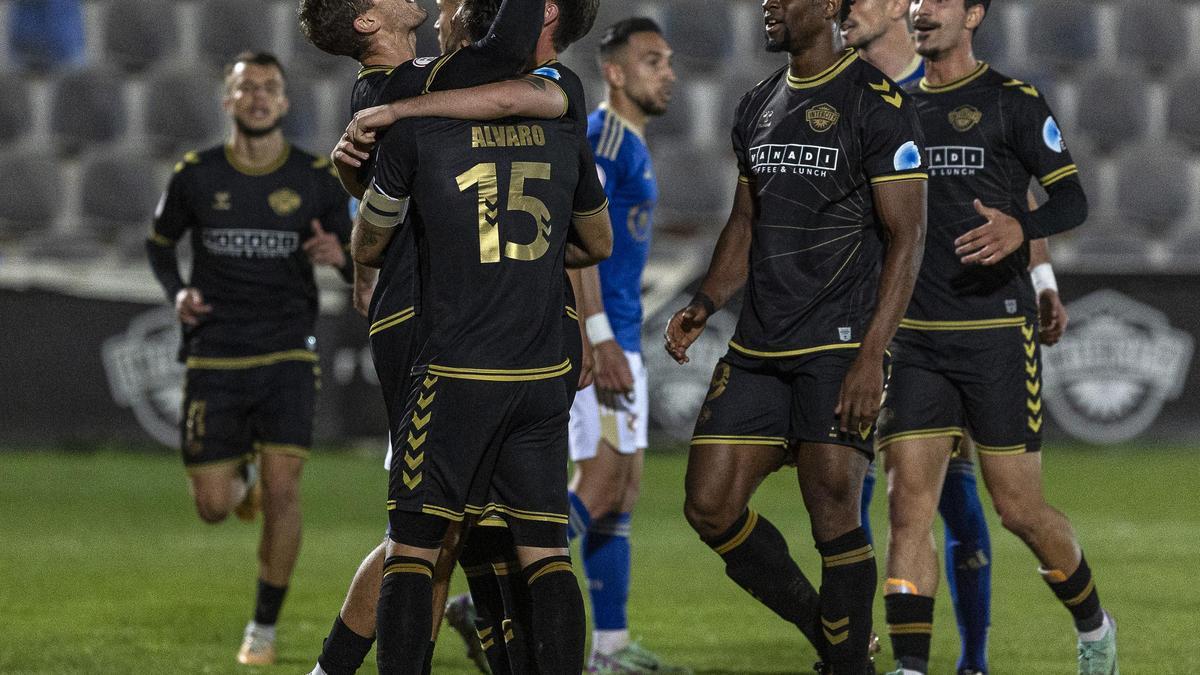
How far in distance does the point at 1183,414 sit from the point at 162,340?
7260 millimetres

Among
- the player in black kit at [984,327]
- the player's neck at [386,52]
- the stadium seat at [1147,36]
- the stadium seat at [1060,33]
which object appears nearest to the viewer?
the player's neck at [386,52]

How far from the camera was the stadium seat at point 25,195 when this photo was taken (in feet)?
44.2

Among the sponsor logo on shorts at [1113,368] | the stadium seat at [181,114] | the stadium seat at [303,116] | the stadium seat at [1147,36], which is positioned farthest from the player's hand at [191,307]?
the stadium seat at [1147,36]

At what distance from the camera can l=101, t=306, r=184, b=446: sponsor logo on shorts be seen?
36.4 feet

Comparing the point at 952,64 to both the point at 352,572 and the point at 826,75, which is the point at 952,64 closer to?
the point at 826,75

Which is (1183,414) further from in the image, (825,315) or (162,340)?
(825,315)

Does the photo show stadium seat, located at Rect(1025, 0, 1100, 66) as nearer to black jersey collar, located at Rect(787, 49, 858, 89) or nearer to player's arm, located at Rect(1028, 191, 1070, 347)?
player's arm, located at Rect(1028, 191, 1070, 347)

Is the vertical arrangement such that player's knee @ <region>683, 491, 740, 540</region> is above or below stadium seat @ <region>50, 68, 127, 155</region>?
below

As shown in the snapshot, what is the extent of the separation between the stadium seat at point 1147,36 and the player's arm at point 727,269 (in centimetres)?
1151

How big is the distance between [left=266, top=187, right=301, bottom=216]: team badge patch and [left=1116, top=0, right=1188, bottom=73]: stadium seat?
1086 cm

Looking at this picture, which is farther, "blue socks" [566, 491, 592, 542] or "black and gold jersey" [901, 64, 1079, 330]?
"blue socks" [566, 491, 592, 542]

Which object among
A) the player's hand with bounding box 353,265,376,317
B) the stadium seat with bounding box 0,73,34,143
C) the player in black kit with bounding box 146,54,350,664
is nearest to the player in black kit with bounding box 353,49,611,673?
the player's hand with bounding box 353,265,376,317

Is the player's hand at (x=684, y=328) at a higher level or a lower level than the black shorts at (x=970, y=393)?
higher

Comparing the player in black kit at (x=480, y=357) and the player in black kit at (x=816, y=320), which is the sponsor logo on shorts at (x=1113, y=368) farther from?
the player in black kit at (x=480, y=357)
